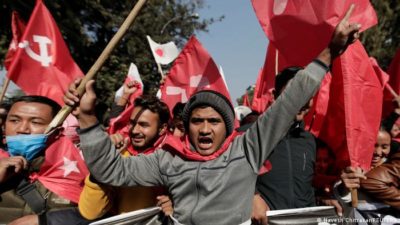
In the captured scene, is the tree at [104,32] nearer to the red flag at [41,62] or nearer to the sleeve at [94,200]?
the red flag at [41,62]

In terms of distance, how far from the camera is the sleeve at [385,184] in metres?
3.05

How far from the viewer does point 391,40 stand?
20.0 m

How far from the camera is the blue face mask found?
8.27 feet

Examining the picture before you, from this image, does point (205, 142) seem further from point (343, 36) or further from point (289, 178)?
point (343, 36)

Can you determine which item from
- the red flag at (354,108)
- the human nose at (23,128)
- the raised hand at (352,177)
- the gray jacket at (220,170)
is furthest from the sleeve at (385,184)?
the human nose at (23,128)

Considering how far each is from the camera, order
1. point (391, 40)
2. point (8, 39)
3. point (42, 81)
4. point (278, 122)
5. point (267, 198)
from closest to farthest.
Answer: point (278, 122) → point (267, 198) → point (42, 81) → point (8, 39) → point (391, 40)

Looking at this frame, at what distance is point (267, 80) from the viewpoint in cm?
487

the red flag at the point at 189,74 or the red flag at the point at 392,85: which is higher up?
the red flag at the point at 189,74

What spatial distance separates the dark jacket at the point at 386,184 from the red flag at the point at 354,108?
150 millimetres

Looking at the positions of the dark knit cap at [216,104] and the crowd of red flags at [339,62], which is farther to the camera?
the crowd of red flags at [339,62]

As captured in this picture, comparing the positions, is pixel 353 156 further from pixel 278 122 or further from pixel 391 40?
pixel 391 40

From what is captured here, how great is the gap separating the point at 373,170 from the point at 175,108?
2045 mm

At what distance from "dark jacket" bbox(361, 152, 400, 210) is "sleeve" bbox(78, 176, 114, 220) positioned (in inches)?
67.4

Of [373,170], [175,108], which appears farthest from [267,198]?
[175,108]
